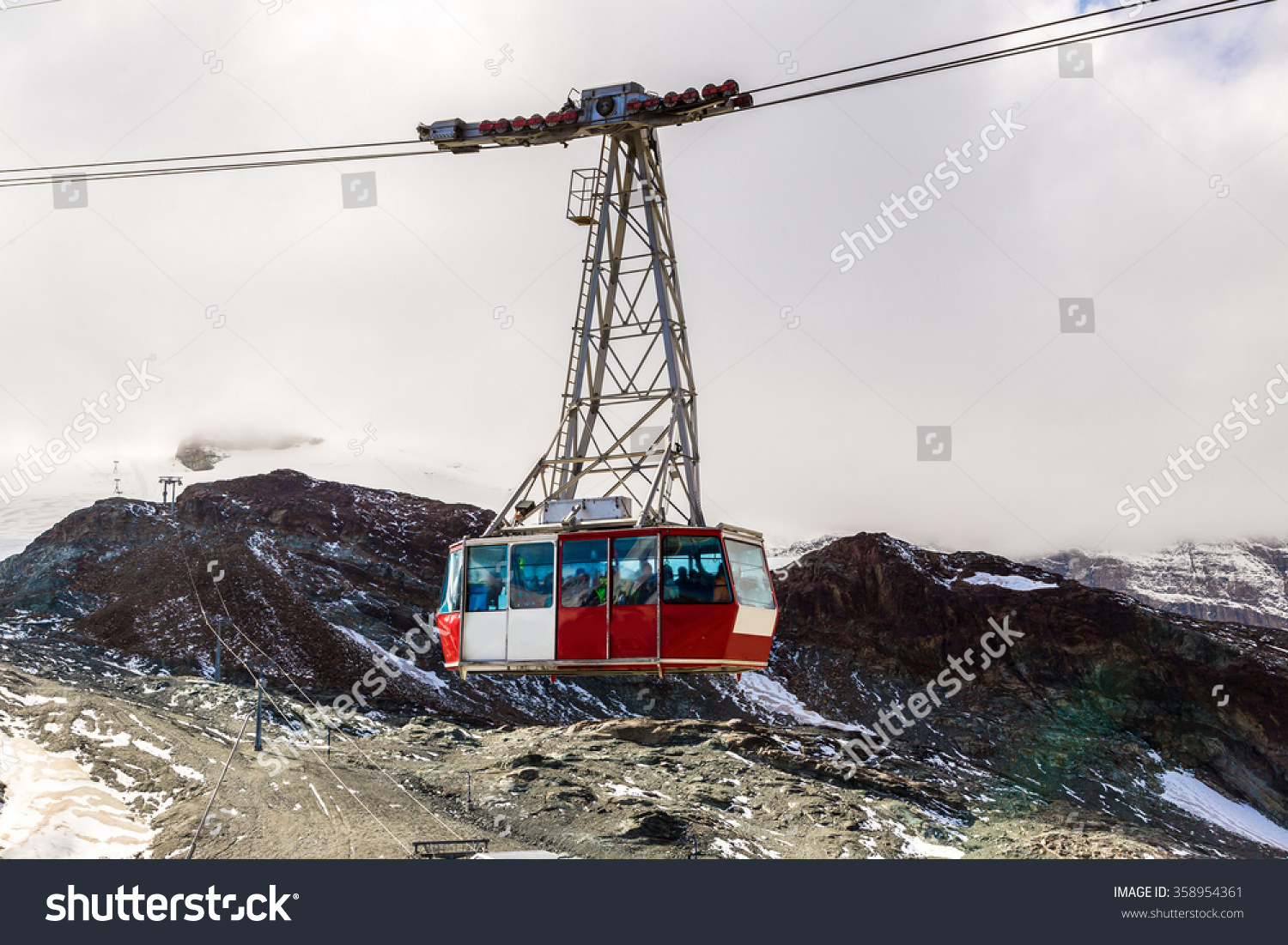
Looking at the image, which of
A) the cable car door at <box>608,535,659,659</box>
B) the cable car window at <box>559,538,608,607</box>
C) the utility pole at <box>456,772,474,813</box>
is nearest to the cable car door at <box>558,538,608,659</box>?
the cable car window at <box>559,538,608,607</box>

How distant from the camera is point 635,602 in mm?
22969

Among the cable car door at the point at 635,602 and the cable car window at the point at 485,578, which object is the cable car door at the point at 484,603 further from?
the cable car door at the point at 635,602

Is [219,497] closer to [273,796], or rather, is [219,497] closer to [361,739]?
[361,739]

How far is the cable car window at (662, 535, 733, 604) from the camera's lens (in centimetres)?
2286

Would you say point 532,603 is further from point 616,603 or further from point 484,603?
point 616,603

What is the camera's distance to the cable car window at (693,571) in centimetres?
2286

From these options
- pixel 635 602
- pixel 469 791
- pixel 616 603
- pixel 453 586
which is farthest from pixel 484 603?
pixel 469 791

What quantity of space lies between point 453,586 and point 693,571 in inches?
244

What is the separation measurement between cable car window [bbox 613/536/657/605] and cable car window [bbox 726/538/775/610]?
174cm

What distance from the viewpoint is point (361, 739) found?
5878 cm

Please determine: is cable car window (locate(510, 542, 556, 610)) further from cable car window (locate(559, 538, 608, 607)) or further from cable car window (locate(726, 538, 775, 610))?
cable car window (locate(726, 538, 775, 610))

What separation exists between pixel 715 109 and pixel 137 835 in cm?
3010

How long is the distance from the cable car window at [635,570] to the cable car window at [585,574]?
275mm
